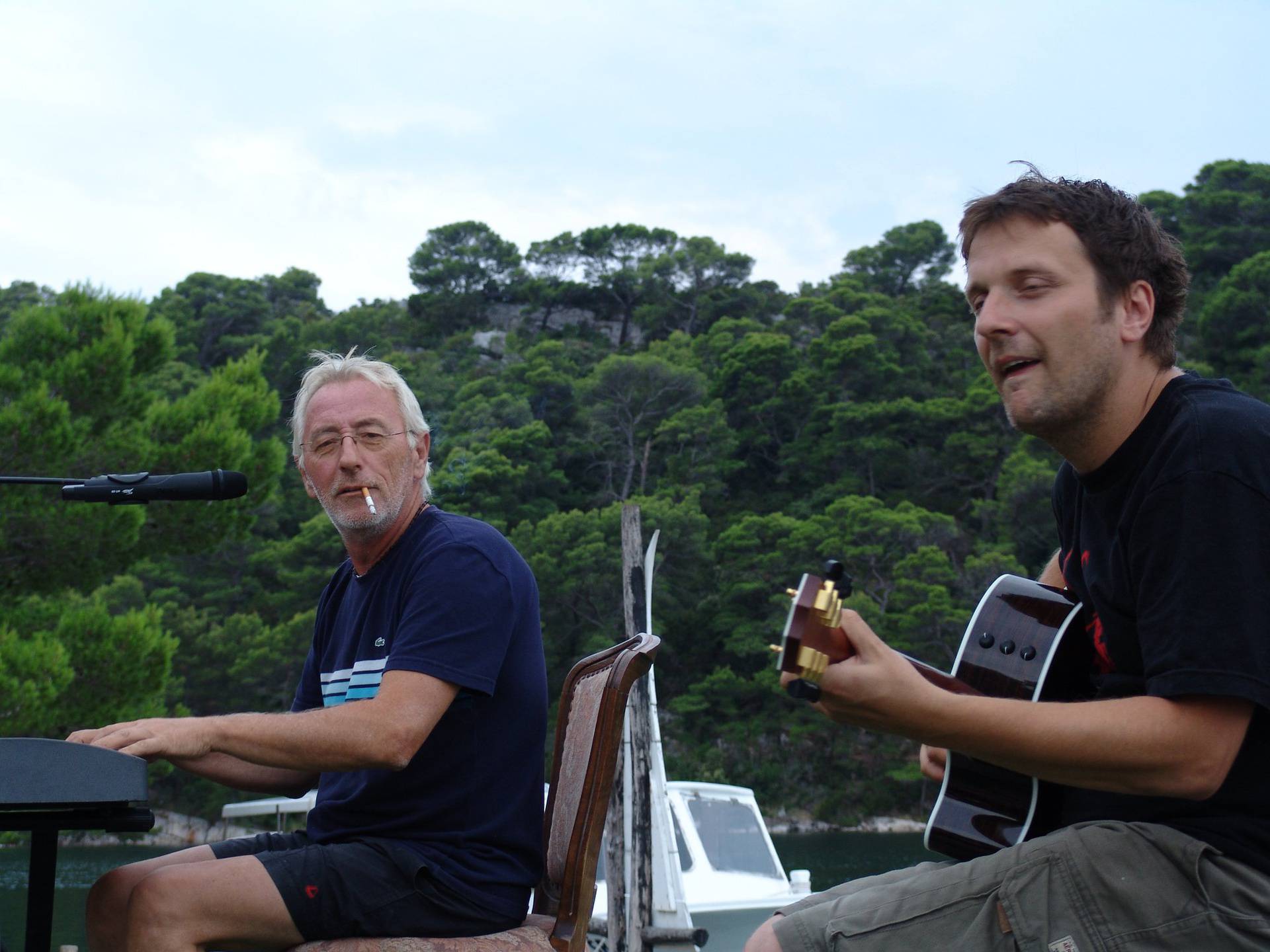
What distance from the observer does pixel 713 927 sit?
11859 millimetres

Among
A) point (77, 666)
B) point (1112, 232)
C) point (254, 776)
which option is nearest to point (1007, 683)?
point (1112, 232)

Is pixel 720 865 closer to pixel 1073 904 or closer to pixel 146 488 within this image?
pixel 146 488

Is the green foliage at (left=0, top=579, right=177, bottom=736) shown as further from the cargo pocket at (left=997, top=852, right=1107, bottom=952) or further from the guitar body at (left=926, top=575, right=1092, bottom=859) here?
the cargo pocket at (left=997, top=852, right=1107, bottom=952)

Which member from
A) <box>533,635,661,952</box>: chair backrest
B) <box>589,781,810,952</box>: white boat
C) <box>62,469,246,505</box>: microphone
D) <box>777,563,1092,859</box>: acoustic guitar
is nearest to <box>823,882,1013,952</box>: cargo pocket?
<box>777,563,1092,859</box>: acoustic guitar

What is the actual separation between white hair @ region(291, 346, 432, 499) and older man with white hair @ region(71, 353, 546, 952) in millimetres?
45

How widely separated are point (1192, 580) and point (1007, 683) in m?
0.36

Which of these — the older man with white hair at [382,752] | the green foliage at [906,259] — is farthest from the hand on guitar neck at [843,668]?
the green foliage at [906,259]

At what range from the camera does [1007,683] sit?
1685mm

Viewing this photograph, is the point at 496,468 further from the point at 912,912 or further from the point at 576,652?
the point at 912,912

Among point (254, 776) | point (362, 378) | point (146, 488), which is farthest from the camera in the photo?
point (362, 378)

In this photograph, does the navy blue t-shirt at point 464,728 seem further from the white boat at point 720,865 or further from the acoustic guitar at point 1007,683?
the white boat at point 720,865

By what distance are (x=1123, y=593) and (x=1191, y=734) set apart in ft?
0.74

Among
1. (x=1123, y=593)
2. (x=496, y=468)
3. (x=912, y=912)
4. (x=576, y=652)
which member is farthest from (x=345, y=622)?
(x=496, y=468)

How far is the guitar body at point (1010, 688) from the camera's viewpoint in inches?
64.6
